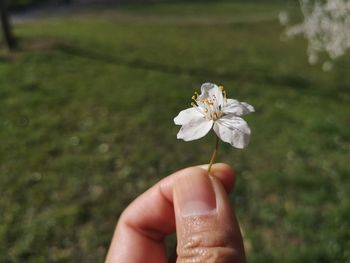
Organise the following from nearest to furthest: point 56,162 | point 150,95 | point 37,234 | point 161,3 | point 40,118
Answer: point 37,234 < point 56,162 < point 40,118 < point 150,95 < point 161,3

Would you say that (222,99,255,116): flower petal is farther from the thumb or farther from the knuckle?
the knuckle

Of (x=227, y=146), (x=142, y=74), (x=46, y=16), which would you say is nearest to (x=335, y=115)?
(x=227, y=146)

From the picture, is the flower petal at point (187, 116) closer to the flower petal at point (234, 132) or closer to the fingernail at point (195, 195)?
the flower petal at point (234, 132)

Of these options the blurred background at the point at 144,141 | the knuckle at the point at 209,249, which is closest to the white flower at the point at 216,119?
the knuckle at the point at 209,249

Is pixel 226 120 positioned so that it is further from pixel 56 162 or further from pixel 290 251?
pixel 56 162

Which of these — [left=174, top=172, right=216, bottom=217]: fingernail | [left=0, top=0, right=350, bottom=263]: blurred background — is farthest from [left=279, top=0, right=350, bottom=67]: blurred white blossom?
[left=174, top=172, right=216, bottom=217]: fingernail

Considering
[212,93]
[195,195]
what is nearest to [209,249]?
[195,195]
